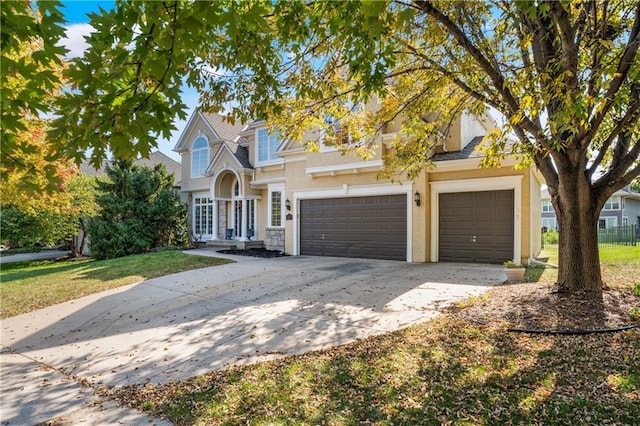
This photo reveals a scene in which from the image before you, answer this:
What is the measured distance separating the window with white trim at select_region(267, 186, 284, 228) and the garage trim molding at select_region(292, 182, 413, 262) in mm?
1440

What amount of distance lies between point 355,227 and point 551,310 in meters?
9.34

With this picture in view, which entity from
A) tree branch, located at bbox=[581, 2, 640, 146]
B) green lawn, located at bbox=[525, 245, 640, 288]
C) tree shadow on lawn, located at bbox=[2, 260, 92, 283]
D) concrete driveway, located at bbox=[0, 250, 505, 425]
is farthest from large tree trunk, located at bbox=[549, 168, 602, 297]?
tree shadow on lawn, located at bbox=[2, 260, 92, 283]

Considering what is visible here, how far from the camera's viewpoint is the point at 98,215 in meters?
20.4

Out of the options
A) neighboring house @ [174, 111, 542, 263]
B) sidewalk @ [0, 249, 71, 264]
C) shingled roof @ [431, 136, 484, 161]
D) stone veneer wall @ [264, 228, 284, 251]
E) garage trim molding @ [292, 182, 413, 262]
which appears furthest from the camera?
sidewalk @ [0, 249, 71, 264]

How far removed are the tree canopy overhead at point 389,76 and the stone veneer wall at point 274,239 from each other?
8.85 meters

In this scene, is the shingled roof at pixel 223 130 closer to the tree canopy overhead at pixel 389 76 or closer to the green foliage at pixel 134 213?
the green foliage at pixel 134 213

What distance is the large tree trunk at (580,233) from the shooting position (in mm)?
7098

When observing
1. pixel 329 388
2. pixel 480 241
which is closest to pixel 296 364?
pixel 329 388

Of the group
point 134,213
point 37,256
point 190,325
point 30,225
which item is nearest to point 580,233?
point 190,325

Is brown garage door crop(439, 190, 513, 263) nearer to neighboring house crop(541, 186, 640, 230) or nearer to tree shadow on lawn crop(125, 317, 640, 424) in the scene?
tree shadow on lawn crop(125, 317, 640, 424)

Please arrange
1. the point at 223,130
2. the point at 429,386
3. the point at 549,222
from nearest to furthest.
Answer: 1. the point at 429,386
2. the point at 223,130
3. the point at 549,222

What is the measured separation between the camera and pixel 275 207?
735 inches

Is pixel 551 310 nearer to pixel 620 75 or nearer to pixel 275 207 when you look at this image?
pixel 620 75

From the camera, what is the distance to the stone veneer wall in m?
18.0
